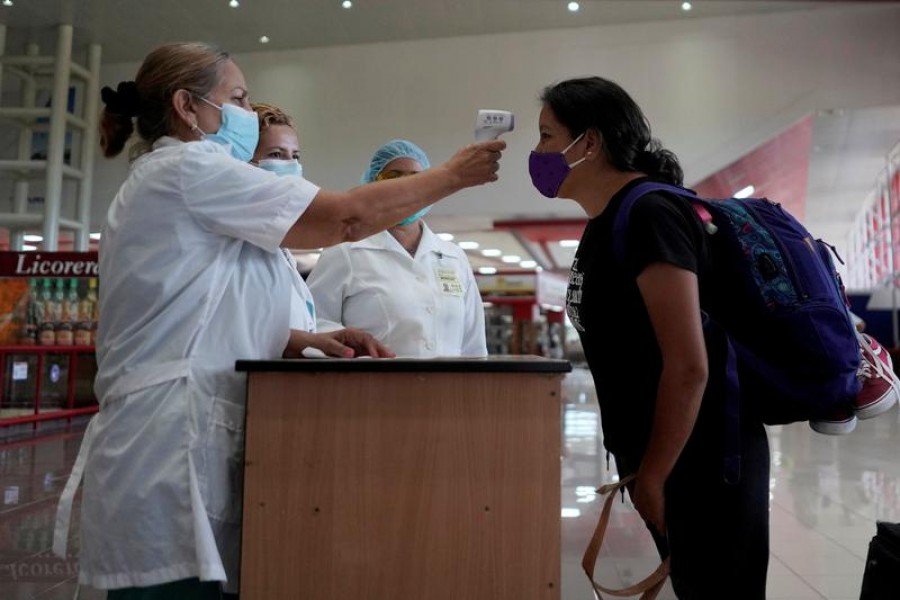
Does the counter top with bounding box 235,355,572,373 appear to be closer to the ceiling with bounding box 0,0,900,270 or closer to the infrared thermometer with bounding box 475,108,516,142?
the infrared thermometer with bounding box 475,108,516,142

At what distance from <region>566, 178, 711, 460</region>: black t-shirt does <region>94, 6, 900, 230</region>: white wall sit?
9722 millimetres

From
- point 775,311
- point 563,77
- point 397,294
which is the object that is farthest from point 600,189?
point 563,77

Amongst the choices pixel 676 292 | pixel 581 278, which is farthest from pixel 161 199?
pixel 676 292

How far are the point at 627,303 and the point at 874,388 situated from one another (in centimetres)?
50

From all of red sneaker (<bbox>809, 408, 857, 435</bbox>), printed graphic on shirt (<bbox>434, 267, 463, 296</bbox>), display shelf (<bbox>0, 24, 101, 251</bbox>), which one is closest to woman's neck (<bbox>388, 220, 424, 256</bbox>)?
printed graphic on shirt (<bbox>434, 267, 463, 296</bbox>)

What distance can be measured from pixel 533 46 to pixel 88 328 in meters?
7.92

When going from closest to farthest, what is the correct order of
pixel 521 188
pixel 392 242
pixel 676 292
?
pixel 676 292 < pixel 392 242 < pixel 521 188

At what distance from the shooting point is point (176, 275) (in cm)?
130

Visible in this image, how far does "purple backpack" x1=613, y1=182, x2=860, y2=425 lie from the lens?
126 centimetres

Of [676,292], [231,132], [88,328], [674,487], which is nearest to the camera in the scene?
[676,292]

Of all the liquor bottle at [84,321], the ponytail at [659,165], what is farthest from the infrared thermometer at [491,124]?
the liquor bottle at [84,321]

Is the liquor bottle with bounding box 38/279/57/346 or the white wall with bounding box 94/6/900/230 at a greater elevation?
the white wall with bounding box 94/6/900/230

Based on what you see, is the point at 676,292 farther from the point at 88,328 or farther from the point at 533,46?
the point at 533,46

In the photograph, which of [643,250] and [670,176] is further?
[670,176]
